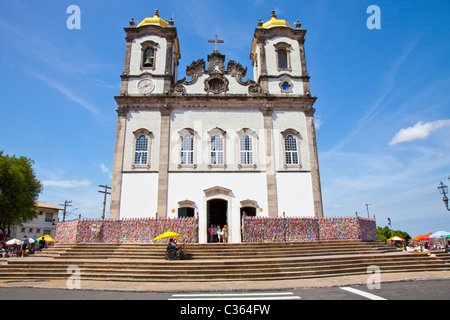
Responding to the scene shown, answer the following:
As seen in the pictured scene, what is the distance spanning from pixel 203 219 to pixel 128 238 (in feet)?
17.1

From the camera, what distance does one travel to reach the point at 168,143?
2123 cm

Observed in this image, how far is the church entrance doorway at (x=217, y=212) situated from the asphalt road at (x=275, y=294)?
462 inches

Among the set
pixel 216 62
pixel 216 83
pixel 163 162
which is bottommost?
pixel 163 162

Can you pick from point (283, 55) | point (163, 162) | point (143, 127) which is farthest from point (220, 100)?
point (283, 55)

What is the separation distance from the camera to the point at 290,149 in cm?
→ 2180

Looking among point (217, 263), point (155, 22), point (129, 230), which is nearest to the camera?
point (217, 263)

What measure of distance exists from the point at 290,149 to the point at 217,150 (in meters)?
5.61

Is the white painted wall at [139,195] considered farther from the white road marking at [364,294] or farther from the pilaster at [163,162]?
the white road marking at [364,294]

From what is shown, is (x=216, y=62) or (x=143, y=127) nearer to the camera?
(x=143, y=127)

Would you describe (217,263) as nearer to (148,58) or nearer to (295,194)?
(295,194)

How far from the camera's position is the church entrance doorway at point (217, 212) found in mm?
20297

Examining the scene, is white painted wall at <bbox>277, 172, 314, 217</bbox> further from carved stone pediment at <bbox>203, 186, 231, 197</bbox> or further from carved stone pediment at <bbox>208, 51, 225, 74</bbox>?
carved stone pediment at <bbox>208, 51, 225, 74</bbox>

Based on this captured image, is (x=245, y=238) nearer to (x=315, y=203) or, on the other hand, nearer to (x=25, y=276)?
(x=315, y=203)
